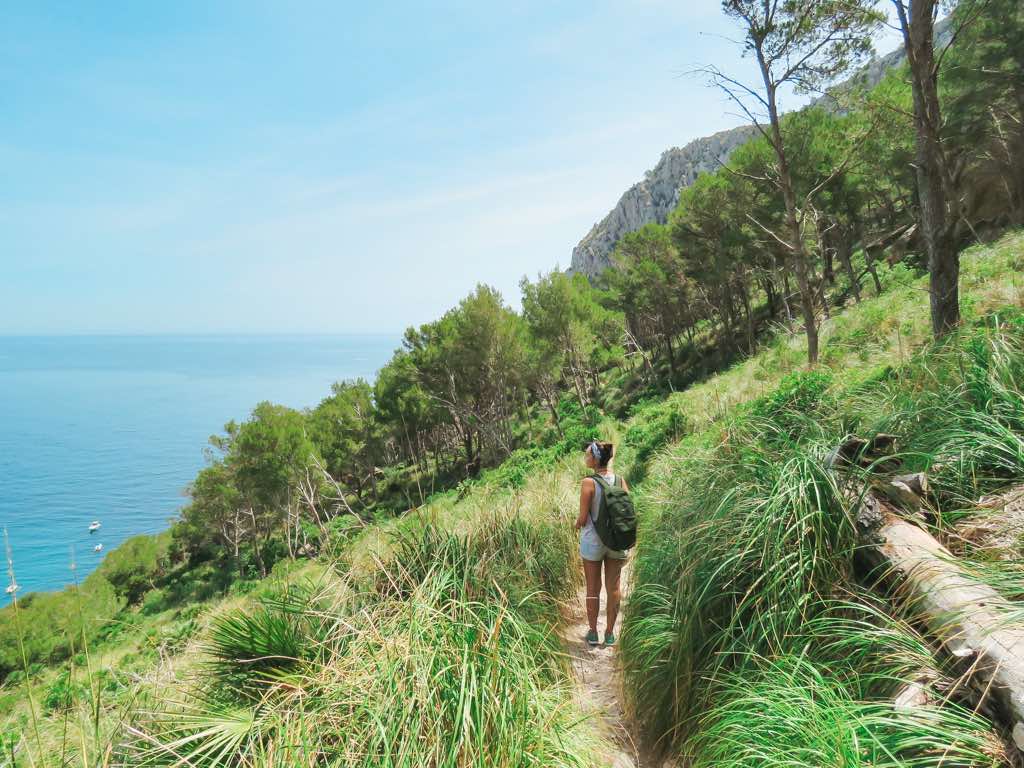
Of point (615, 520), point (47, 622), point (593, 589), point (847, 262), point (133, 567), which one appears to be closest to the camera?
point (615, 520)

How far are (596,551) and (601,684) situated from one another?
3.22ft

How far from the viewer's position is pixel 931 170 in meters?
5.13

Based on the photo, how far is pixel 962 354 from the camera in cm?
364

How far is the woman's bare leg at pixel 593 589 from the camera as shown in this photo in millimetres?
4445

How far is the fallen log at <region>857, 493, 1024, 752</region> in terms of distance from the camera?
1711 mm

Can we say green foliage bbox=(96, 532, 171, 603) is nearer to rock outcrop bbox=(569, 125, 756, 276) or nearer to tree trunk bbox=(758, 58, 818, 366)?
tree trunk bbox=(758, 58, 818, 366)

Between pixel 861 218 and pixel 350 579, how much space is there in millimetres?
34830

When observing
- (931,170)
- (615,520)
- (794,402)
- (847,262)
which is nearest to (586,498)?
(615,520)

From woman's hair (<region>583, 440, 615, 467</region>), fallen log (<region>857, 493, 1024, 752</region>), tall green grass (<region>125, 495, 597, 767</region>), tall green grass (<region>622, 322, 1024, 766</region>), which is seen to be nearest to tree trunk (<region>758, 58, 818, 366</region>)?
tall green grass (<region>622, 322, 1024, 766</region>)

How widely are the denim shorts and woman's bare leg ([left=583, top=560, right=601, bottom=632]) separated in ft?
0.25

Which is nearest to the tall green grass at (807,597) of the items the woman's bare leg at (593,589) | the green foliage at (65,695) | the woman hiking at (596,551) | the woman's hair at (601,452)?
the woman hiking at (596,551)

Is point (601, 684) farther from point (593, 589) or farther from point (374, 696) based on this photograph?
point (374, 696)

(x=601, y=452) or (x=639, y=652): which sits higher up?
(x=601, y=452)

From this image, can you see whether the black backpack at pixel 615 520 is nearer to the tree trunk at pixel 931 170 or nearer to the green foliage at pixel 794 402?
the green foliage at pixel 794 402
